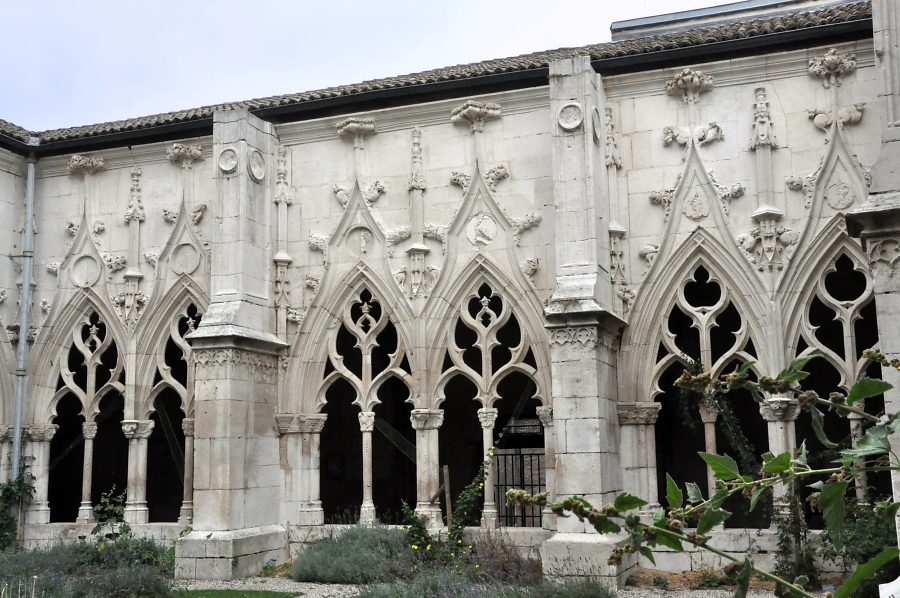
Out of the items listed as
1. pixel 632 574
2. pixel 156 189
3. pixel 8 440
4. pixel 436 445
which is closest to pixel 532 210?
pixel 436 445

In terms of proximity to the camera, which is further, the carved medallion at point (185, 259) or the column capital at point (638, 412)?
the carved medallion at point (185, 259)

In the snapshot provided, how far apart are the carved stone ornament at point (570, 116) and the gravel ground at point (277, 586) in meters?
5.66

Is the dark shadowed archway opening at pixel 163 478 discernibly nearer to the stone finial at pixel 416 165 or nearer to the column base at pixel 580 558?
the stone finial at pixel 416 165

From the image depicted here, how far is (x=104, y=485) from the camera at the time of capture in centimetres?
1880

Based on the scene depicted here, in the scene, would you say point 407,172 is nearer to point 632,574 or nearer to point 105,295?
point 105,295

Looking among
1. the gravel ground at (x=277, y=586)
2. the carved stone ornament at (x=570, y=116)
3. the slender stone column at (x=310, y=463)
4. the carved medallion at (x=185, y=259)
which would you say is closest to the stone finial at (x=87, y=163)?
the carved medallion at (x=185, y=259)

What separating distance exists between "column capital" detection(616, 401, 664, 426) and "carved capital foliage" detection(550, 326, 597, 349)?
1.26m

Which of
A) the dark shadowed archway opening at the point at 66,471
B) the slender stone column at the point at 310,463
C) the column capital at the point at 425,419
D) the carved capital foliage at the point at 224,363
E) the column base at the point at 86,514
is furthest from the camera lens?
the dark shadowed archway opening at the point at 66,471

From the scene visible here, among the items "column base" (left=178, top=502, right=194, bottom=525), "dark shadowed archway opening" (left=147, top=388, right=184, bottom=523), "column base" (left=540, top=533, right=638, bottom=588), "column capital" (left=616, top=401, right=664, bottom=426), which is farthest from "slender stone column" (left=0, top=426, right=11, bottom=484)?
"column capital" (left=616, top=401, right=664, bottom=426)

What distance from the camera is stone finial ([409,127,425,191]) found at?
13016mm

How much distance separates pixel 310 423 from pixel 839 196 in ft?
23.0

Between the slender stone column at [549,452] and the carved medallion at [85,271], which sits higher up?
the carved medallion at [85,271]

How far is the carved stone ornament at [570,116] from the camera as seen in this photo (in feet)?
38.3

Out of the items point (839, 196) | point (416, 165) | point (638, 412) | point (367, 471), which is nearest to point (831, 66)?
point (839, 196)
